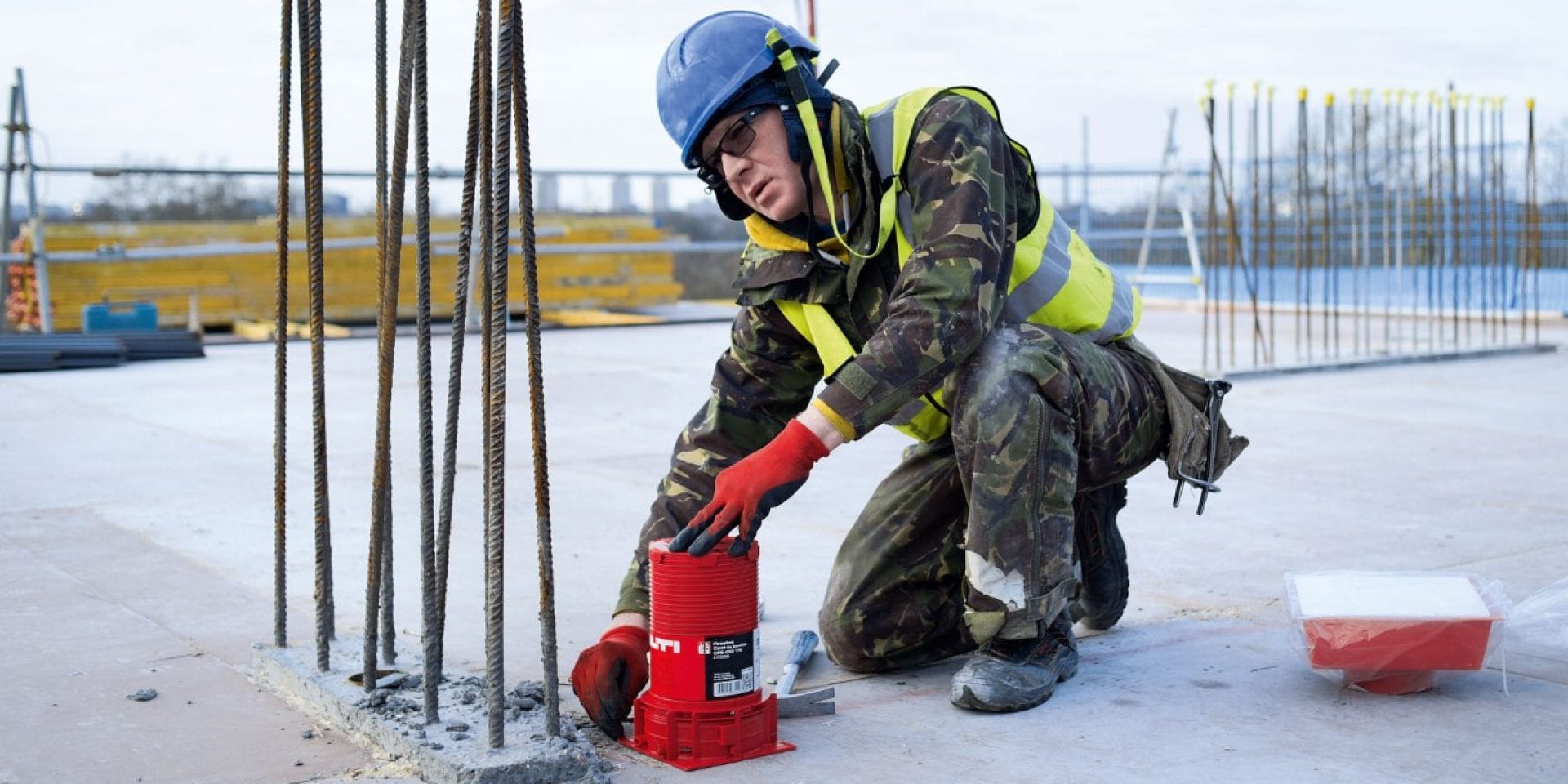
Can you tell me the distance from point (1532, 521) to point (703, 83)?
2.72 meters

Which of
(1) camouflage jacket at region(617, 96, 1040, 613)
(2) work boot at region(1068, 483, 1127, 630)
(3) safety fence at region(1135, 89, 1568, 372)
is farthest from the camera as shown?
(3) safety fence at region(1135, 89, 1568, 372)

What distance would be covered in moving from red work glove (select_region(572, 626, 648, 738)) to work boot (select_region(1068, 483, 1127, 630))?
0.86 meters

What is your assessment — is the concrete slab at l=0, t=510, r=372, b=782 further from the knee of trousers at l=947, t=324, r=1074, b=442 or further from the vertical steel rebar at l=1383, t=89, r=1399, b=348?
the vertical steel rebar at l=1383, t=89, r=1399, b=348

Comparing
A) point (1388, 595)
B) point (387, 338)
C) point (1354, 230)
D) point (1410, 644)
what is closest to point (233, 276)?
point (1354, 230)

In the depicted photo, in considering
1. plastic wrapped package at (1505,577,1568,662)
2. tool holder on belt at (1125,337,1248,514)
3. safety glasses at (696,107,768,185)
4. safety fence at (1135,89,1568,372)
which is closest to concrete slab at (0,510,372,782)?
safety glasses at (696,107,768,185)

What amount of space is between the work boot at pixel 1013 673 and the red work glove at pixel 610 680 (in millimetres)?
521

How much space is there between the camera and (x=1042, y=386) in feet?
8.26

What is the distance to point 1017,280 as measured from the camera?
106 inches

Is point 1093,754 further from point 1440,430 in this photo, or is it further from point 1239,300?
point 1239,300

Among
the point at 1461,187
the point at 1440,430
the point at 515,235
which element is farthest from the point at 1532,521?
the point at 1461,187

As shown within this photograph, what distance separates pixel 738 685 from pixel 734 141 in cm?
84

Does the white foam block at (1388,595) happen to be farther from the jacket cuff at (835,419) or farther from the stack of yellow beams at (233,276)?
A: the stack of yellow beams at (233,276)

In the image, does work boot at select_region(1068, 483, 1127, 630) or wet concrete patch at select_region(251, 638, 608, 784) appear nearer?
wet concrete patch at select_region(251, 638, 608, 784)

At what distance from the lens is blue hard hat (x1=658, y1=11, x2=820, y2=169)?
7.93ft
